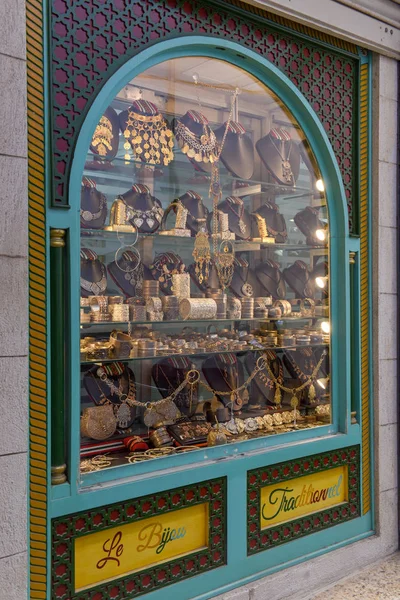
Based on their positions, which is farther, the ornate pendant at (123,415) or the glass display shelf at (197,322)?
the ornate pendant at (123,415)

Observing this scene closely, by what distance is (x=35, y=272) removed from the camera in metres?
2.04

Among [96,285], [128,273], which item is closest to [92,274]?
[96,285]

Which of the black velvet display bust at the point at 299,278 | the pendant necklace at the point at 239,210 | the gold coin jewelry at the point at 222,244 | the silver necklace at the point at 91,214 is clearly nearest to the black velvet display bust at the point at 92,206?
the silver necklace at the point at 91,214

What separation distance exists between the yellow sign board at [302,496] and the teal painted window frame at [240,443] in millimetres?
123

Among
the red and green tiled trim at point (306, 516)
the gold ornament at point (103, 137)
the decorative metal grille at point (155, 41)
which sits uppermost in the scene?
the decorative metal grille at point (155, 41)

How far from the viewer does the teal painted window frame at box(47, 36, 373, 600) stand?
2121 millimetres

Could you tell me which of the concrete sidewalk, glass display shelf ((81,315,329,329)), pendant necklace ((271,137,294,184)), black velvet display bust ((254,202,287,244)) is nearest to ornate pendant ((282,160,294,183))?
pendant necklace ((271,137,294,184))

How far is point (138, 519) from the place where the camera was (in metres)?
2.29

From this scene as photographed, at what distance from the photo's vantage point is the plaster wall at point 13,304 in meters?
1.94

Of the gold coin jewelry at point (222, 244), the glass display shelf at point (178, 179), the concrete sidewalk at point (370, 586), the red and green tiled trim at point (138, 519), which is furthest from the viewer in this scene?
the gold coin jewelry at point (222, 244)

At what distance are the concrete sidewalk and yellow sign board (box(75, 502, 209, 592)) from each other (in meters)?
0.75

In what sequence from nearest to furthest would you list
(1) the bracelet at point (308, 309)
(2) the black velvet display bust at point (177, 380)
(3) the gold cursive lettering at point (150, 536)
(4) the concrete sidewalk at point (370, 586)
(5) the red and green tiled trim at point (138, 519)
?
(5) the red and green tiled trim at point (138, 519) → (3) the gold cursive lettering at point (150, 536) → (2) the black velvet display bust at point (177, 380) → (4) the concrete sidewalk at point (370, 586) → (1) the bracelet at point (308, 309)

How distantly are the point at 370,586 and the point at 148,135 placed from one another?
7.70 feet

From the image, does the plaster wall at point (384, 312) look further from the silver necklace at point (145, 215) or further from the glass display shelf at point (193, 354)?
the silver necklace at point (145, 215)
